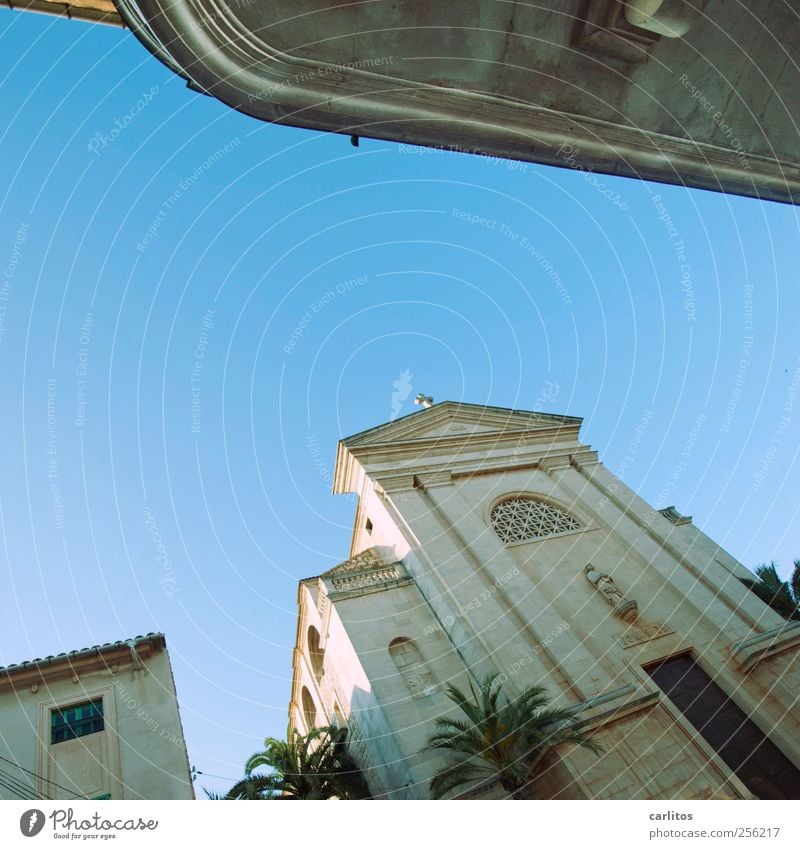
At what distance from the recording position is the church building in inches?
528

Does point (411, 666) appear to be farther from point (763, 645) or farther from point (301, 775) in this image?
point (763, 645)

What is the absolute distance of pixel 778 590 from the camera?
18672 millimetres

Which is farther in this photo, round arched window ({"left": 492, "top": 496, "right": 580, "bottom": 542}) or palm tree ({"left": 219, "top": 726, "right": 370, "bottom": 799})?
round arched window ({"left": 492, "top": 496, "right": 580, "bottom": 542})

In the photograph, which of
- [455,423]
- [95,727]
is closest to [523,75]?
[95,727]

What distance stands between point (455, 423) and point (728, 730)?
13.8m

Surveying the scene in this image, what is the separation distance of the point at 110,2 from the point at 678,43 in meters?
6.66

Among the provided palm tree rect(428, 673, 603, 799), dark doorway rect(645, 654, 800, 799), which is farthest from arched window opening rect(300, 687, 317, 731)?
dark doorway rect(645, 654, 800, 799)

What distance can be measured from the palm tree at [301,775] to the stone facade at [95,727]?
2.00 meters

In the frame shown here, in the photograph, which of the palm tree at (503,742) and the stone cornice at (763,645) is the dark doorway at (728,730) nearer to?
the stone cornice at (763,645)

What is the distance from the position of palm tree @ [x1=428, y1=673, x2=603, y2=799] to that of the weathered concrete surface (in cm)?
1067

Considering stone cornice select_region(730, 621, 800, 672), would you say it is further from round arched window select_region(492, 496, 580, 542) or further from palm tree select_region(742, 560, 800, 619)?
round arched window select_region(492, 496, 580, 542)

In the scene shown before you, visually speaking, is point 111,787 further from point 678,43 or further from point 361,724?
point 678,43

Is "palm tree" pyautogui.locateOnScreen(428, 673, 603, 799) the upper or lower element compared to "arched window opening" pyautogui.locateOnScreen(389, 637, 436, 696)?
lower

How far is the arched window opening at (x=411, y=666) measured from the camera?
14.9m
